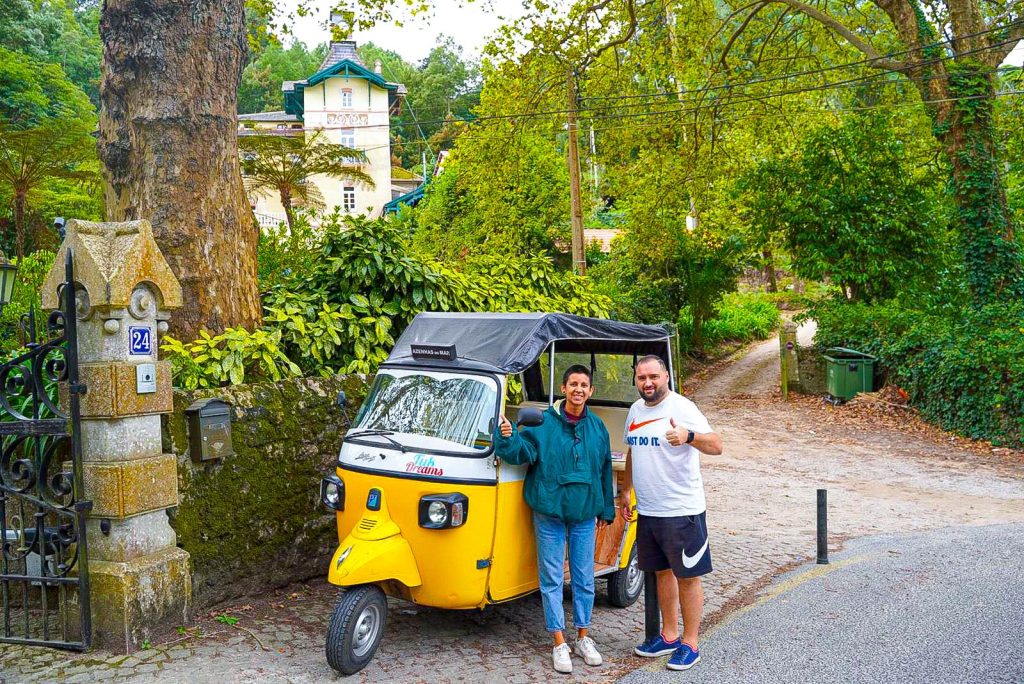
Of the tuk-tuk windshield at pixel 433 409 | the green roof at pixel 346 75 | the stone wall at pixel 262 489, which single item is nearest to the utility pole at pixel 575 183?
the stone wall at pixel 262 489

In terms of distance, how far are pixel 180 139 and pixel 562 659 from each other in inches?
229

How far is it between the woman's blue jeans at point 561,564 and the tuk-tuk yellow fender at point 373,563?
0.85 metres

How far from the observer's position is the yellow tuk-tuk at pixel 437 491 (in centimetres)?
572

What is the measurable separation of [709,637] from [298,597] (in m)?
3.27

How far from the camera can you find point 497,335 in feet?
22.2

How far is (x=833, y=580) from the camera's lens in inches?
325

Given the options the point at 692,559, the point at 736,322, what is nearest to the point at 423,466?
the point at 692,559

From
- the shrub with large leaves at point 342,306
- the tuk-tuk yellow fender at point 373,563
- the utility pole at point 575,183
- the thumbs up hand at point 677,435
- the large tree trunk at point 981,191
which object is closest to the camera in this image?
the tuk-tuk yellow fender at point 373,563

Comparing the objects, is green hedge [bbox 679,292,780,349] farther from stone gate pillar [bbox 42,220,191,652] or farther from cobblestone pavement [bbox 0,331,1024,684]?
stone gate pillar [bbox 42,220,191,652]

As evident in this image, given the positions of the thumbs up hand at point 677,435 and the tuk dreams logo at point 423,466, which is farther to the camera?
the tuk dreams logo at point 423,466

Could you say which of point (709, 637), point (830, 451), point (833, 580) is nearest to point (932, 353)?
point (830, 451)

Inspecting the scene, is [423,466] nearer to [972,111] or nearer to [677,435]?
[677,435]

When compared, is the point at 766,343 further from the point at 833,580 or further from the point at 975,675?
the point at 975,675

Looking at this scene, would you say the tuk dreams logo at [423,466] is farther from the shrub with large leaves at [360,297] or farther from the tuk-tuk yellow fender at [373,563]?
the shrub with large leaves at [360,297]
